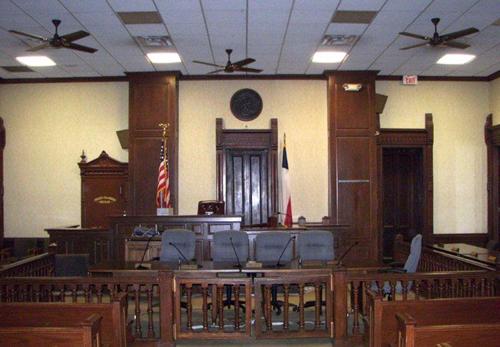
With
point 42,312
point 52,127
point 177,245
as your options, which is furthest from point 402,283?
point 52,127

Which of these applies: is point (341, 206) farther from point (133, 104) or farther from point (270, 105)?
point (133, 104)

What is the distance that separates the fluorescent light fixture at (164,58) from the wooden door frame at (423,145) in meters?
4.14

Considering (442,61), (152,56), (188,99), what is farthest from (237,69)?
(442,61)

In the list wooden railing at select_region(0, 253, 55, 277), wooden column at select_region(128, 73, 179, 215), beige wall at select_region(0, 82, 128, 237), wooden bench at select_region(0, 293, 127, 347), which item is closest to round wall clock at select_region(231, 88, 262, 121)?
wooden column at select_region(128, 73, 179, 215)

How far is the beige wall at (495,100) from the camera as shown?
9992 millimetres

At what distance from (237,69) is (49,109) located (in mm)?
4208

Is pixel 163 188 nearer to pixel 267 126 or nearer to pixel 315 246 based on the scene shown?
pixel 267 126

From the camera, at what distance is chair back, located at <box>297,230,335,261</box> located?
642cm

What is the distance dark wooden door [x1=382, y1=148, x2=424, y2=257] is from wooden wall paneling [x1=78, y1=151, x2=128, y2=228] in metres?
5.20

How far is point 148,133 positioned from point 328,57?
3.52 metres

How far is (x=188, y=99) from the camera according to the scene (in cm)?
1010

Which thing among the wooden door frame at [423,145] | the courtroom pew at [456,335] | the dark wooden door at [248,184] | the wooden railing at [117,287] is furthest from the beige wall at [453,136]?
the courtroom pew at [456,335]

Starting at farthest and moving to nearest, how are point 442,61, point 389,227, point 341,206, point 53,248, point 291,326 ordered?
point 389,227 → point 341,206 → point 442,61 → point 53,248 → point 291,326

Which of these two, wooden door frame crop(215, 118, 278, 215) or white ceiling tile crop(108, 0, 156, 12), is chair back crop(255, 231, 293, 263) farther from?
wooden door frame crop(215, 118, 278, 215)
